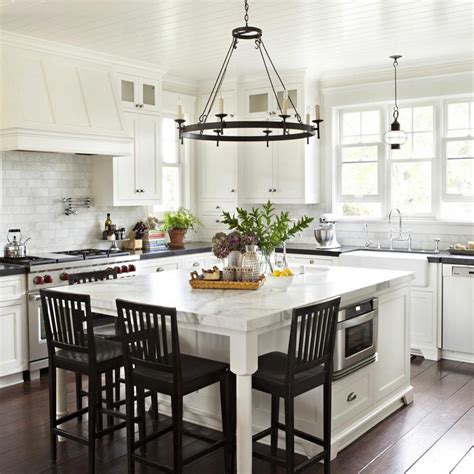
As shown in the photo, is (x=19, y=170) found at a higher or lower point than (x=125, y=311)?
higher

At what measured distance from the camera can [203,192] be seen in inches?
304

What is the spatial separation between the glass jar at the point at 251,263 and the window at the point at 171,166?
140 inches

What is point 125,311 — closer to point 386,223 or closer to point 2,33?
point 2,33

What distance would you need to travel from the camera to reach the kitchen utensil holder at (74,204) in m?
6.27

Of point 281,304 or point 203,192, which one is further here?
point 203,192

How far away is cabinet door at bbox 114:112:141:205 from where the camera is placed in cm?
640

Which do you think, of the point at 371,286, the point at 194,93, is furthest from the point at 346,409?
the point at 194,93

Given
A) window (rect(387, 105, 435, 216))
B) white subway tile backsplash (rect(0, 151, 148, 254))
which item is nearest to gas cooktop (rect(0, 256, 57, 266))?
white subway tile backsplash (rect(0, 151, 148, 254))

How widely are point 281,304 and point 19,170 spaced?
3.43m

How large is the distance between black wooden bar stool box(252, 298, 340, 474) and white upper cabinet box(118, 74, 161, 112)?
12.7ft

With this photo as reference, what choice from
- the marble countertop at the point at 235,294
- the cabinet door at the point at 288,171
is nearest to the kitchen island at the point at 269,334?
the marble countertop at the point at 235,294

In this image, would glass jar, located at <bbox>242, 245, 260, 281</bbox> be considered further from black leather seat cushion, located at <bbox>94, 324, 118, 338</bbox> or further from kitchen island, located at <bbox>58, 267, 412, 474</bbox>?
black leather seat cushion, located at <bbox>94, 324, 118, 338</bbox>

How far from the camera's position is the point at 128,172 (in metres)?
6.52

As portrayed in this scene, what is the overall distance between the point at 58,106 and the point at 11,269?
1.56 m
